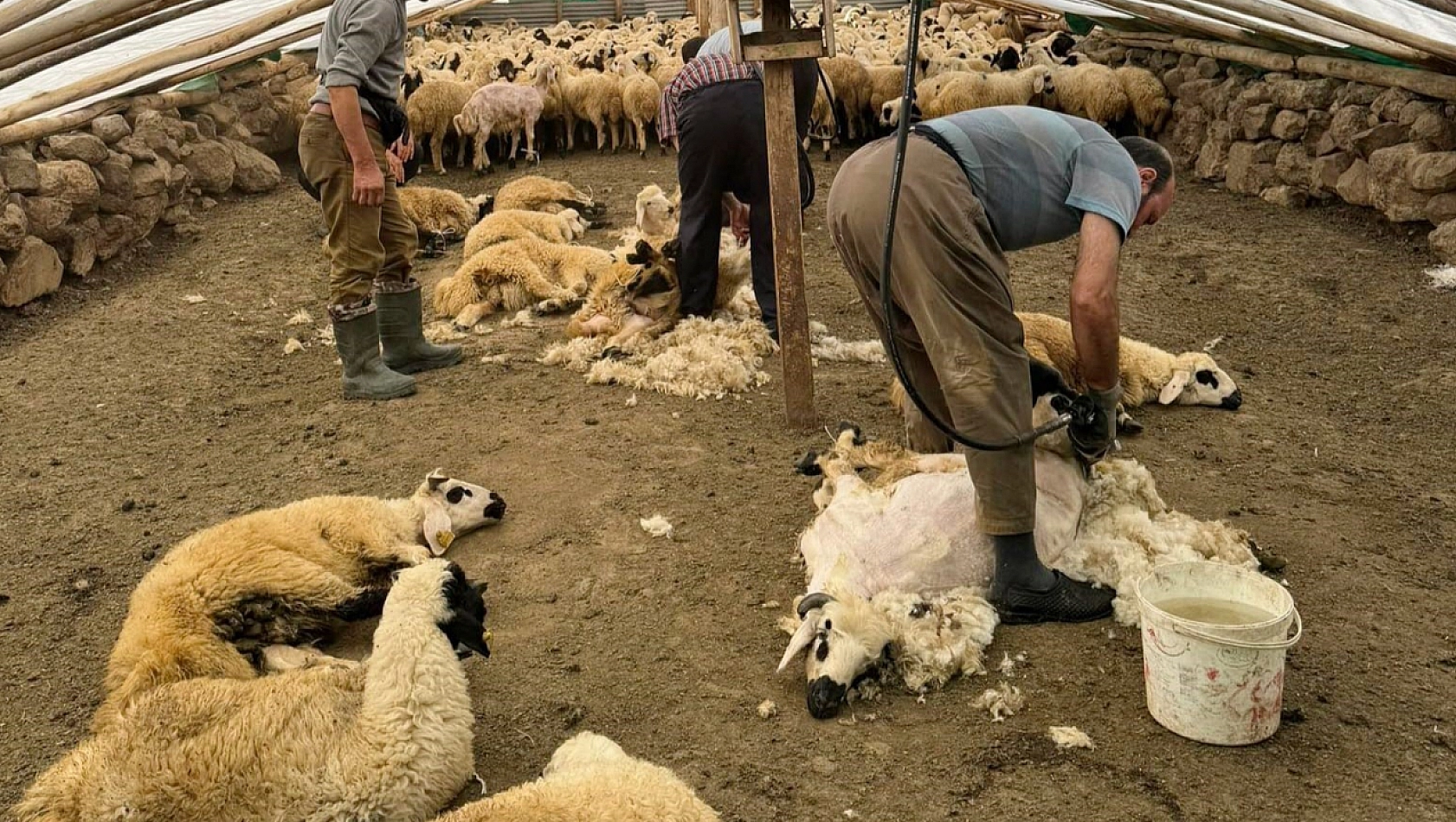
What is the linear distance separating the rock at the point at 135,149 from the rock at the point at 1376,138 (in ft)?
31.4

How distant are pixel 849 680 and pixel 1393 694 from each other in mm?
1542

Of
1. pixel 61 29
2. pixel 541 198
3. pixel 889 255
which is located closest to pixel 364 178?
pixel 61 29

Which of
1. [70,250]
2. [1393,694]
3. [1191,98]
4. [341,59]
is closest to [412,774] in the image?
[1393,694]

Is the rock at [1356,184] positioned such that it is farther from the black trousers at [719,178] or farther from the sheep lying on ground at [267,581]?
the sheep lying on ground at [267,581]

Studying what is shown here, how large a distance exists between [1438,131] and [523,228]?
642cm

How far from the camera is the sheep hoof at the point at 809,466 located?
4.88m

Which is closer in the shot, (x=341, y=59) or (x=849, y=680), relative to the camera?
(x=849, y=680)

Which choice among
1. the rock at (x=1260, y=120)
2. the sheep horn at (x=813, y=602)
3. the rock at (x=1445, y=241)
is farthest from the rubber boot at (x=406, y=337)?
the rock at (x=1260, y=120)

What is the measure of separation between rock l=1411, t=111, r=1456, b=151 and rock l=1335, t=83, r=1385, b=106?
0.80 meters

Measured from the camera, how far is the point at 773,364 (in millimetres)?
6496

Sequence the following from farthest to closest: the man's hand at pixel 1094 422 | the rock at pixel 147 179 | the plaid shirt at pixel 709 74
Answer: the rock at pixel 147 179 → the plaid shirt at pixel 709 74 → the man's hand at pixel 1094 422

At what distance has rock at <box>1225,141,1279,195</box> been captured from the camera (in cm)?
988

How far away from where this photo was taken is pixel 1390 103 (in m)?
8.26

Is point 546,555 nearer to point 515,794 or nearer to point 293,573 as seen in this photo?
point 293,573
